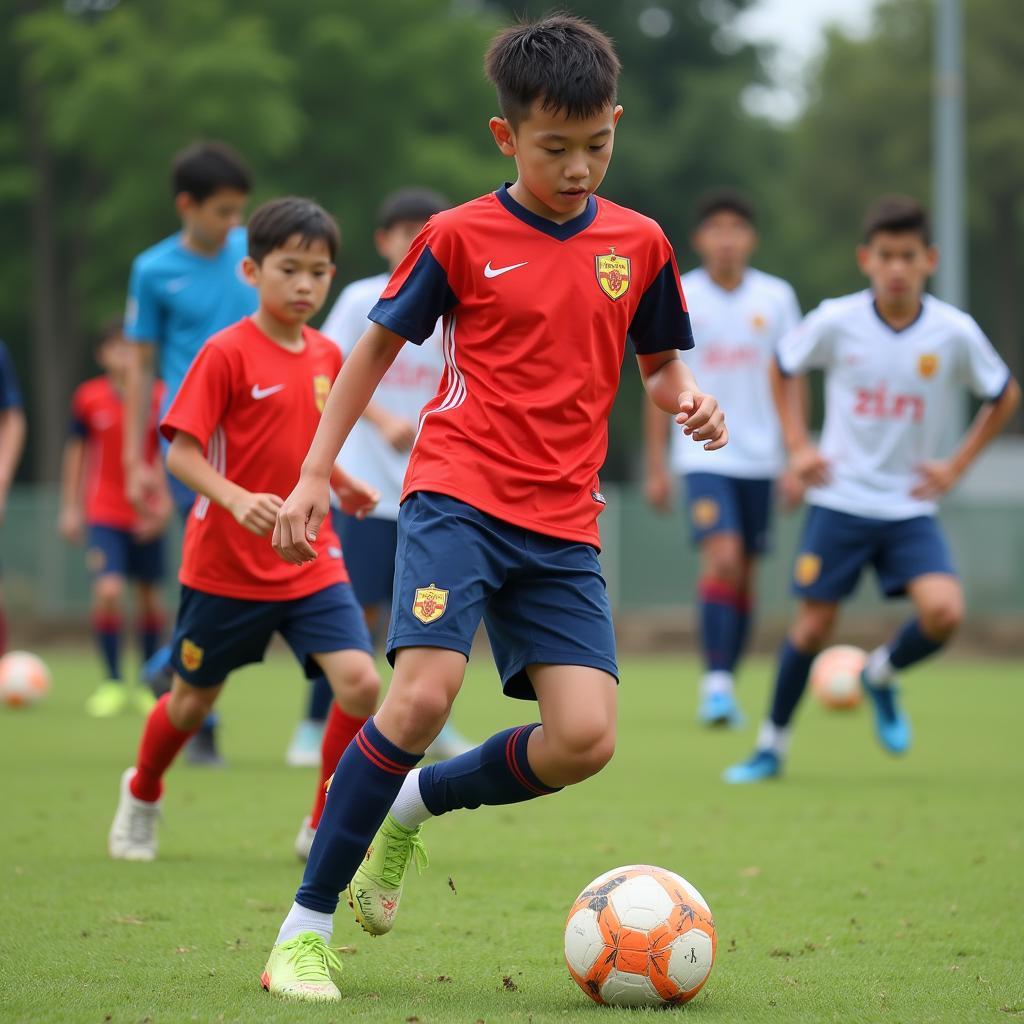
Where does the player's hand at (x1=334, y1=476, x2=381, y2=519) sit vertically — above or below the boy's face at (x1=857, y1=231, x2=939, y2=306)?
below

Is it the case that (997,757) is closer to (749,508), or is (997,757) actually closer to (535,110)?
(749,508)

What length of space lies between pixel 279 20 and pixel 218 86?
4981 mm

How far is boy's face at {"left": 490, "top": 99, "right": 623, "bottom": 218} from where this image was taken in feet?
13.1

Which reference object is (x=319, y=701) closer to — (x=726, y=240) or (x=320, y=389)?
(x=320, y=389)

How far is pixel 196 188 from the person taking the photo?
7.39 meters

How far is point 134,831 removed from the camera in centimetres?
581

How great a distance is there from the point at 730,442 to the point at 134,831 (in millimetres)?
5170

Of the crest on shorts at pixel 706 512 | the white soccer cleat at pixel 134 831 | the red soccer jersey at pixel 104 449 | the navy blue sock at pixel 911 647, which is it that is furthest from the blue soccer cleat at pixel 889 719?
the red soccer jersey at pixel 104 449

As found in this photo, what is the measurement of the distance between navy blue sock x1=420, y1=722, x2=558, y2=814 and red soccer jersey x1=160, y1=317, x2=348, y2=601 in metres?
1.40

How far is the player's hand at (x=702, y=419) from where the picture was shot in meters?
4.12

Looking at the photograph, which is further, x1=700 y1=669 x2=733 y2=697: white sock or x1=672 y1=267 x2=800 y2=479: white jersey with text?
x1=672 y1=267 x2=800 y2=479: white jersey with text

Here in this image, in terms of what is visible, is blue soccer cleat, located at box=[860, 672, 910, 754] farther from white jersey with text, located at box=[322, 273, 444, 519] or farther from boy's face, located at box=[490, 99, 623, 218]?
boy's face, located at box=[490, 99, 623, 218]

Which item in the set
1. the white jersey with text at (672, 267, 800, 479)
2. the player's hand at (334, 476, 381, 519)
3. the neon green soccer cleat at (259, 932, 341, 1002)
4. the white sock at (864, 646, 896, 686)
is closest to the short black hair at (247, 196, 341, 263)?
the player's hand at (334, 476, 381, 519)

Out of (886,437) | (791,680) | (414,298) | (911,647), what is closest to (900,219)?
(886,437)
